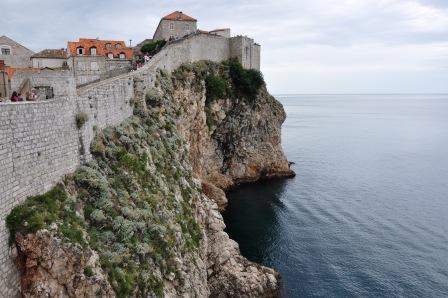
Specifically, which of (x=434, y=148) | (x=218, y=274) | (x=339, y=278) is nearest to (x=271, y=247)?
(x=339, y=278)

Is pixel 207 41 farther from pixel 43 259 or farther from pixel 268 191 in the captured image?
pixel 43 259

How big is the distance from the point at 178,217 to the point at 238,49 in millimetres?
36685

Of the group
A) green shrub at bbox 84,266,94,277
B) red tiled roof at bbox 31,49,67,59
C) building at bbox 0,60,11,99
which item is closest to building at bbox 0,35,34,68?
red tiled roof at bbox 31,49,67,59

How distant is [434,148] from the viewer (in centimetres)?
8331

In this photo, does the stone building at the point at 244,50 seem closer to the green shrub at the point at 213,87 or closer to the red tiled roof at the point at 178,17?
the red tiled roof at the point at 178,17

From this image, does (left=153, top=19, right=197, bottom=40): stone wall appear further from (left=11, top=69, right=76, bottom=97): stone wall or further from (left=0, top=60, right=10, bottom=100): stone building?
(left=11, top=69, right=76, bottom=97): stone wall

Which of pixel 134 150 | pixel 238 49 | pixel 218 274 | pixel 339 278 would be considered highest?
pixel 238 49

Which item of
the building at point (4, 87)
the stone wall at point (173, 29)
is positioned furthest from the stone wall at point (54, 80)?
the stone wall at point (173, 29)

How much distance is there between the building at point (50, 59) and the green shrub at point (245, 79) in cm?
2136

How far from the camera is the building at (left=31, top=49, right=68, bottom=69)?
1407 inches

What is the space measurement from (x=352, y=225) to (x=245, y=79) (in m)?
23.6

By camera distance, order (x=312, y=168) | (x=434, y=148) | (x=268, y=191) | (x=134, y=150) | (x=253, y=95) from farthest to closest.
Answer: (x=434, y=148)
(x=312, y=168)
(x=253, y=95)
(x=268, y=191)
(x=134, y=150)

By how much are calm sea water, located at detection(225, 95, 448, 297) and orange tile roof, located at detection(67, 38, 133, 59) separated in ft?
68.0

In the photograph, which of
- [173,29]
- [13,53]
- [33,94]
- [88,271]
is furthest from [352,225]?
[13,53]
